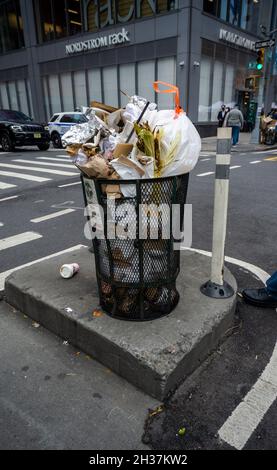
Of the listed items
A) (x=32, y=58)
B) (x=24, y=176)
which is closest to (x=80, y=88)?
(x=32, y=58)

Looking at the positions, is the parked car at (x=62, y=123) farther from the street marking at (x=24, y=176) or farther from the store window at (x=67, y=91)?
the store window at (x=67, y=91)

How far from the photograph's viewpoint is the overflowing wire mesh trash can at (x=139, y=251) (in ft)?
7.18

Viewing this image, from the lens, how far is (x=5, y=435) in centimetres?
184

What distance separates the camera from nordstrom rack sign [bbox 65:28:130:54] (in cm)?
A: 1980

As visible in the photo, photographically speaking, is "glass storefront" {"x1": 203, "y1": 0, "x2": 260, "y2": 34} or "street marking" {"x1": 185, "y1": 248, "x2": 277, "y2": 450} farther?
"glass storefront" {"x1": 203, "y1": 0, "x2": 260, "y2": 34}

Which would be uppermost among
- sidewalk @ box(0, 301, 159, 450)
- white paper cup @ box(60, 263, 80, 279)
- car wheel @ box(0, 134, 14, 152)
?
car wheel @ box(0, 134, 14, 152)

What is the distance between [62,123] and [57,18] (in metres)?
11.5

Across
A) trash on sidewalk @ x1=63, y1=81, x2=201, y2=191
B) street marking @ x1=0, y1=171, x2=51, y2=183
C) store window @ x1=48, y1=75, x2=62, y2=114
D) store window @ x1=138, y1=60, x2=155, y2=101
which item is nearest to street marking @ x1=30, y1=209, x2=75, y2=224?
street marking @ x1=0, y1=171, x2=51, y2=183

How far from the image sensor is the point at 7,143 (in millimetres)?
14727

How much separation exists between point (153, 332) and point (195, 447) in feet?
2.38

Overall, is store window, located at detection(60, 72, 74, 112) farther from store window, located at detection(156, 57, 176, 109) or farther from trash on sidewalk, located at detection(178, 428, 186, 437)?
trash on sidewalk, located at detection(178, 428, 186, 437)

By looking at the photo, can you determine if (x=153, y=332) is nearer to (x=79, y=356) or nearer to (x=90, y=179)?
(x=79, y=356)

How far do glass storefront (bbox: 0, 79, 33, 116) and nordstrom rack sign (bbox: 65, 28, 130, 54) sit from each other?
561 cm

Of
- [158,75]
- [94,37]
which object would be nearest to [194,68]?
[158,75]
